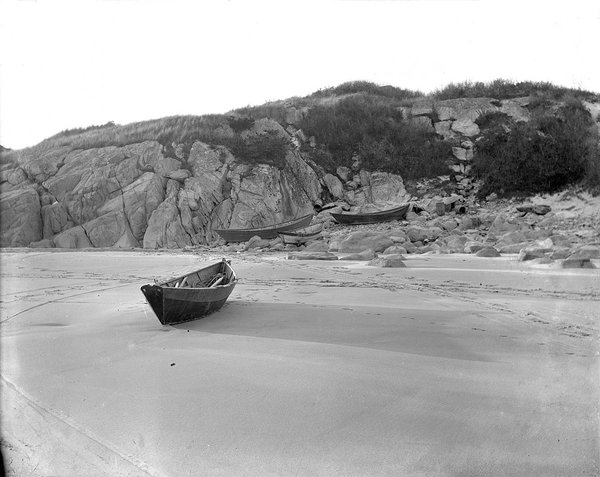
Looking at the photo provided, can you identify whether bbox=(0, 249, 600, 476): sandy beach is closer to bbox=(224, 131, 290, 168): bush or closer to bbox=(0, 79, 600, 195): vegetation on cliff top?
bbox=(0, 79, 600, 195): vegetation on cliff top

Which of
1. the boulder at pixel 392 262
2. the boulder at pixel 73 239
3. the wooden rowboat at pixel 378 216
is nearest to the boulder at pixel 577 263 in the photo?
the boulder at pixel 392 262

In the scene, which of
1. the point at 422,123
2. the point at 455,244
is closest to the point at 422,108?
the point at 422,123

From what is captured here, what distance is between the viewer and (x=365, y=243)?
1376cm

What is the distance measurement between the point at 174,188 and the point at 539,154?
1680 cm

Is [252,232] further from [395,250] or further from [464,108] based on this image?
[464,108]

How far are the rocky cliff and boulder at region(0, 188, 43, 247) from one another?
43 mm

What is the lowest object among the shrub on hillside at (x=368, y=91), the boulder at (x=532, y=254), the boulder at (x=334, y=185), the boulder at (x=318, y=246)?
the boulder at (x=318, y=246)

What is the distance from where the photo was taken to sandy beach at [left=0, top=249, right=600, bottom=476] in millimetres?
2547

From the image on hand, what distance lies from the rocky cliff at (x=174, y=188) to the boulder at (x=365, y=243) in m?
8.52

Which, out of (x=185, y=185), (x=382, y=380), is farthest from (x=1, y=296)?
(x=185, y=185)

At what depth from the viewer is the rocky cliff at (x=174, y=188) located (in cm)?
2150

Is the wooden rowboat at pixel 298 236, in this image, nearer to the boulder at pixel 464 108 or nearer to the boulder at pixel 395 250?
the boulder at pixel 395 250

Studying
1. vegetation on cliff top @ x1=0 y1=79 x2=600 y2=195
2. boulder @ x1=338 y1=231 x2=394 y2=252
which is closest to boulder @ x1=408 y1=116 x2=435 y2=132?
vegetation on cliff top @ x1=0 y1=79 x2=600 y2=195

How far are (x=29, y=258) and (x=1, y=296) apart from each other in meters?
8.26
